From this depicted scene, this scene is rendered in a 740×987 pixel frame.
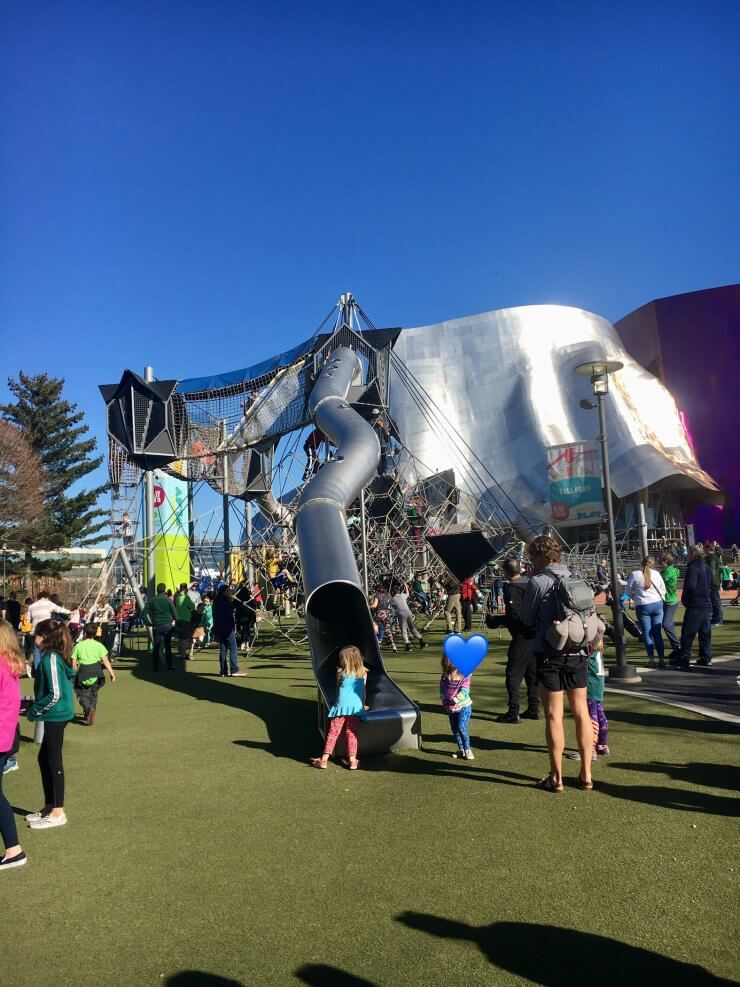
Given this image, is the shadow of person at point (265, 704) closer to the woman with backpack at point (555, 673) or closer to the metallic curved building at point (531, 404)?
the woman with backpack at point (555, 673)

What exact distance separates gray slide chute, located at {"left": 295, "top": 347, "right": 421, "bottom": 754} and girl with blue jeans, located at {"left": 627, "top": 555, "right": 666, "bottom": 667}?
16.0 feet

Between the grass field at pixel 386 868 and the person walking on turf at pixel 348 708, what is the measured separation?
0.18 meters

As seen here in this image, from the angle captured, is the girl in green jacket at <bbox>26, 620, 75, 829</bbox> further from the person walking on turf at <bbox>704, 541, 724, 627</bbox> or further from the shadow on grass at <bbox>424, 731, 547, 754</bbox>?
the person walking on turf at <bbox>704, 541, 724, 627</bbox>

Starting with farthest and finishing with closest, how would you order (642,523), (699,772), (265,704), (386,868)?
(642,523) < (265,704) < (699,772) < (386,868)

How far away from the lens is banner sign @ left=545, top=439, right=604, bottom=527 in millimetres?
53719

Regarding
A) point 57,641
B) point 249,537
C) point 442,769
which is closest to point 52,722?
point 57,641

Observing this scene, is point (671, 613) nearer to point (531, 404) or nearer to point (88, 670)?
point (88, 670)

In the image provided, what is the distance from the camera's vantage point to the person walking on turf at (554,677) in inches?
221

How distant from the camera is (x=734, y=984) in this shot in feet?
10.0

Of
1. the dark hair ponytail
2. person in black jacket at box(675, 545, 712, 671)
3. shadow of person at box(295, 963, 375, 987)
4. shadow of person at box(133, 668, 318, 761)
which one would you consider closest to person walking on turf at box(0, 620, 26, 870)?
the dark hair ponytail

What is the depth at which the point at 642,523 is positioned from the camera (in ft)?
165

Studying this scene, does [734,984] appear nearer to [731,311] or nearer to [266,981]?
[266,981]

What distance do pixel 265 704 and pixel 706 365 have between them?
67.5 m

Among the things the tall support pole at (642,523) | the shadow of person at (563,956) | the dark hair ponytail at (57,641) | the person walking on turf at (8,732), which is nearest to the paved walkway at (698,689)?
the shadow of person at (563,956)
